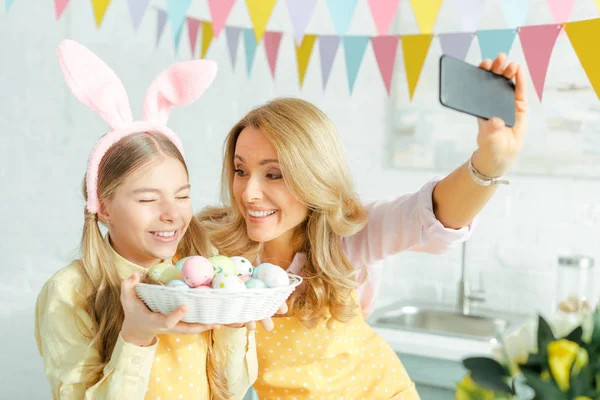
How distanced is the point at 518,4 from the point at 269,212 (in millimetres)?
1017

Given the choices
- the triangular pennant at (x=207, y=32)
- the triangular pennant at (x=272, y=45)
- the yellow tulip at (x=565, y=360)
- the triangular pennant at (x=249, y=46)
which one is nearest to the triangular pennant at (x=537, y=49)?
the triangular pennant at (x=272, y=45)

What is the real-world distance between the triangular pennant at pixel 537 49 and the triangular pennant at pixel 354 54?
0.62 meters

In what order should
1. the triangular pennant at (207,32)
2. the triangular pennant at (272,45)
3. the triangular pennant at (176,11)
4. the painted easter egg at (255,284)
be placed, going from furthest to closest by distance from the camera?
1. the triangular pennant at (207,32)
2. the triangular pennant at (272,45)
3. the triangular pennant at (176,11)
4. the painted easter egg at (255,284)

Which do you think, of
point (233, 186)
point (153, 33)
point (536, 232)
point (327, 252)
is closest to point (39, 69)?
point (153, 33)

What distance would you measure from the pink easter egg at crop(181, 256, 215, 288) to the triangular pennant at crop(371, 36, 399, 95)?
1.35 meters

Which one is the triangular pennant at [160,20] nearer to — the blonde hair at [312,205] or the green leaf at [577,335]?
the blonde hair at [312,205]

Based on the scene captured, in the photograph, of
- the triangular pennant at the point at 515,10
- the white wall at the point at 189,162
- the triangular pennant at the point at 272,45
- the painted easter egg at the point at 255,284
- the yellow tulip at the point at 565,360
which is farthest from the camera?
the triangular pennant at the point at 272,45

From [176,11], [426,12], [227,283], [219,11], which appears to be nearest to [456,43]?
[426,12]

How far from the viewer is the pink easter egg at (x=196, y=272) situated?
3.88ft

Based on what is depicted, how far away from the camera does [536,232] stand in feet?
9.09

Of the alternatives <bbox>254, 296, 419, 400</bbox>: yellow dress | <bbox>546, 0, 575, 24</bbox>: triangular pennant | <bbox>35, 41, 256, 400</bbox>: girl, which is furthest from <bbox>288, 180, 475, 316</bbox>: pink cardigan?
<bbox>546, 0, 575, 24</bbox>: triangular pennant

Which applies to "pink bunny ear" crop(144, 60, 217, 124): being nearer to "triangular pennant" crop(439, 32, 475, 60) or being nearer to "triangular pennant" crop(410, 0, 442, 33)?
"triangular pennant" crop(410, 0, 442, 33)

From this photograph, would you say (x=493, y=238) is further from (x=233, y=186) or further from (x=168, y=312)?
(x=168, y=312)

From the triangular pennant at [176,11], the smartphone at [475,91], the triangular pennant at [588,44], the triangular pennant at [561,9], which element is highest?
the triangular pennant at [176,11]
